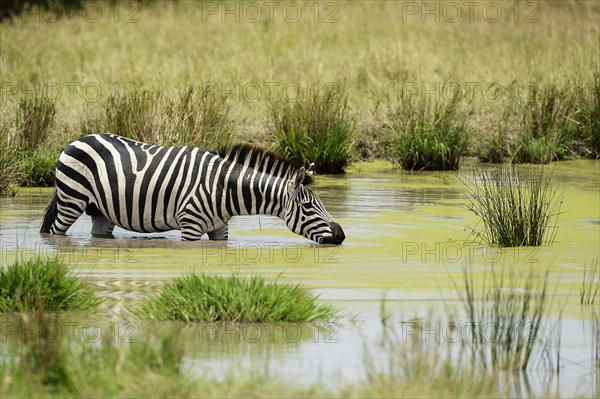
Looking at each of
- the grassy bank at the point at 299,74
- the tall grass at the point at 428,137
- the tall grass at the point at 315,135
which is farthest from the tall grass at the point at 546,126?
the tall grass at the point at 315,135

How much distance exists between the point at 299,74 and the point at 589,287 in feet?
46.0

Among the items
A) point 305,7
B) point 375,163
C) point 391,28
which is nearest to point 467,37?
point 391,28

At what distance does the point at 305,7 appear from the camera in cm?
3188

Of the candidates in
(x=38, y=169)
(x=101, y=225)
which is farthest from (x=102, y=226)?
(x=38, y=169)

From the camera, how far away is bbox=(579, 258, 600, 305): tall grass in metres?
8.89

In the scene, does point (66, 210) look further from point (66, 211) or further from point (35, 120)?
point (35, 120)

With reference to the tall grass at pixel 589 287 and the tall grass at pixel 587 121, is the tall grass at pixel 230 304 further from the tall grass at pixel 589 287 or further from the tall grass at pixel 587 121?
the tall grass at pixel 587 121

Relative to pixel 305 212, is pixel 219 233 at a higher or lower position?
lower

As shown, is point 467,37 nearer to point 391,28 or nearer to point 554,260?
point 391,28

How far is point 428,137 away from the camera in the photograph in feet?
58.5

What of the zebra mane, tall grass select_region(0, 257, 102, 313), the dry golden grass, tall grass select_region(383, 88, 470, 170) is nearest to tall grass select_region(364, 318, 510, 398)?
tall grass select_region(0, 257, 102, 313)

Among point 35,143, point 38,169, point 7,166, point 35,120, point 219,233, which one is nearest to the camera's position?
point 219,233

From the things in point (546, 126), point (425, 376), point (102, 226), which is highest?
point (546, 126)

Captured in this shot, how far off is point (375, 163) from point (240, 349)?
11402 mm
